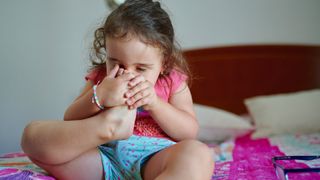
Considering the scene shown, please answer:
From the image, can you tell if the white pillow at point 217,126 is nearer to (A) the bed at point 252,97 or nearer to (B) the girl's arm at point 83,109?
(A) the bed at point 252,97

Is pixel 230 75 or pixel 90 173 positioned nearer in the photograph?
pixel 90 173

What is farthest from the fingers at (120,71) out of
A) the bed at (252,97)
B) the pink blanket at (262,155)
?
the bed at (252,97)

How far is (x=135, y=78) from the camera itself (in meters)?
0.84

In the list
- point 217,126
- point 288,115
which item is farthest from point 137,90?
point 288,115

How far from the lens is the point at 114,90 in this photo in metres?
0.83

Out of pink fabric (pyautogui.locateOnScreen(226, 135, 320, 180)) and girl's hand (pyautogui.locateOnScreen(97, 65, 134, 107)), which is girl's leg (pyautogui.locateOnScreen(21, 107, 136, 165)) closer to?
girl's hand (pyautogui.locateOnScreen(97, 65, 134, 107))

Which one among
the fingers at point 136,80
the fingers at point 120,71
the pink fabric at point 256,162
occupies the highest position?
the fingers at point 120,71

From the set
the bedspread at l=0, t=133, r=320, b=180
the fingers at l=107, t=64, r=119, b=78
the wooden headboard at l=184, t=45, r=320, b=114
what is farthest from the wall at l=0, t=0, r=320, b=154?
the fingers at l=107, t=64, r=119, b=78

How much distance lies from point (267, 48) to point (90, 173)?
5.40 ft

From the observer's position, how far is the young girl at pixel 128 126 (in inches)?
31.3

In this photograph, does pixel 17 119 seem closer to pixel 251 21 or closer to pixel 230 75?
pixel 230 75

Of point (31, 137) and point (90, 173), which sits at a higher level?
point (31, 137)

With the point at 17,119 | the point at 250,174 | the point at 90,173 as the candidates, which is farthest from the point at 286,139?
the point at 17,119

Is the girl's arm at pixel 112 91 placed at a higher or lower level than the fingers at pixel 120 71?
lower
